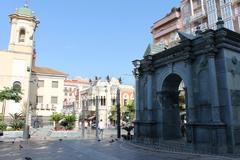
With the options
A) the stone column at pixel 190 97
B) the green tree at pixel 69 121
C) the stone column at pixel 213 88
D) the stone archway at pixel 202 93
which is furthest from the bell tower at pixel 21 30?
the stone column at pixel 213 88

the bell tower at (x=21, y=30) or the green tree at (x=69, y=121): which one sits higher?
the bell tower at (x=21, y=30)

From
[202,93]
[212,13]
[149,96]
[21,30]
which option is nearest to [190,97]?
[202,93]

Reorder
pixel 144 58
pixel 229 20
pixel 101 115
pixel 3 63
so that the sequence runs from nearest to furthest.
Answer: pixel 144 58, pixel 229 20, pixel 3 63, pixel 101 115

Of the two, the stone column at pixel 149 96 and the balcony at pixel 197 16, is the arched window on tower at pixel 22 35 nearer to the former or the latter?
the balcony at pixel 197 16

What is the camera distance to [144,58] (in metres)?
16.9

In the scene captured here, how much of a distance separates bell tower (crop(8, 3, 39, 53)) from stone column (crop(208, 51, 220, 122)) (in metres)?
38.4

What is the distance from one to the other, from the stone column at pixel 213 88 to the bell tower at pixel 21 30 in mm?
38361

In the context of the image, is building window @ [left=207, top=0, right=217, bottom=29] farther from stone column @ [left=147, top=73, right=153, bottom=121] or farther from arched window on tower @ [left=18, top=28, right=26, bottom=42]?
arched window on tower @ [left=18, top=28, right=26, bottom=42]

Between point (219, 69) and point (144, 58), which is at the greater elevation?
point (144, 58)

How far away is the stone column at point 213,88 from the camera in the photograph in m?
11.4

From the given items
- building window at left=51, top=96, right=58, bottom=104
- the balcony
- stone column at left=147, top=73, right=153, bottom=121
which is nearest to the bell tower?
building window at left=51, top=96, right=58, bottom=104

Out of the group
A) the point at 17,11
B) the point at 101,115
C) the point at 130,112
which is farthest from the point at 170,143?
the point at 101,115

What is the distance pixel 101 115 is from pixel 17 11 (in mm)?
31427

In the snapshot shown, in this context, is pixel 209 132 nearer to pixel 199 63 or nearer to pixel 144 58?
pixel 199 63
